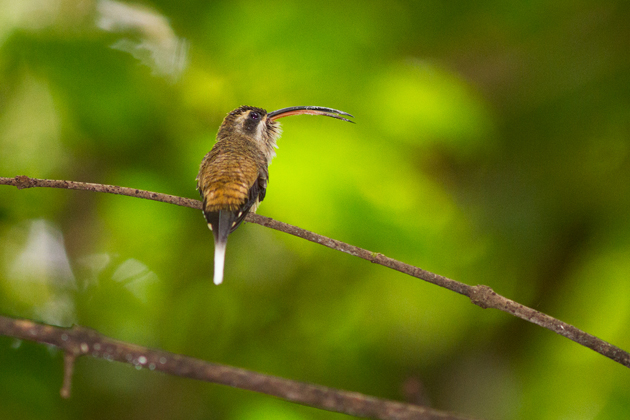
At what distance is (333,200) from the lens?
180cm

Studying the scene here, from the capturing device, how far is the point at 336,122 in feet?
6.31

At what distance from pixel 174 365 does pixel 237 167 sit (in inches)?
37.1

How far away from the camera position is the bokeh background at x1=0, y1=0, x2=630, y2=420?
1.87m

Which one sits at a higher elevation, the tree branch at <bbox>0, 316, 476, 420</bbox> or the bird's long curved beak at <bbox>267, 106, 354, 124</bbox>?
the bird's long curved beak at <bbox>267, 106, 354, 124</bbox>

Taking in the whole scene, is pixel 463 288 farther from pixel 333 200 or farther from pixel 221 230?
pixel 333 200

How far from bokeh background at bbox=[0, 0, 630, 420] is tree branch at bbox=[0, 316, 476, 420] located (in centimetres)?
104

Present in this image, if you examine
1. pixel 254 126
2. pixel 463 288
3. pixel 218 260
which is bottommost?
pixel 218 260

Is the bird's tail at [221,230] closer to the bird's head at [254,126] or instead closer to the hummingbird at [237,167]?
the hummingbird at [237,167]

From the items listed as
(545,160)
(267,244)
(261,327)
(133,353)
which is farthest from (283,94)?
(133,353)

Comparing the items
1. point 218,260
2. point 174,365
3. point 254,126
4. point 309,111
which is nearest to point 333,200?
point 309,111

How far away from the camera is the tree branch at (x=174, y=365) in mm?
722

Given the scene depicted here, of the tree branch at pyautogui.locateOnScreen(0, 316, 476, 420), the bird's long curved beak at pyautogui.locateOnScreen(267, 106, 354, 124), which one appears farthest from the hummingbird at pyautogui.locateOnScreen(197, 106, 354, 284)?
the tree branch at pyautogui.locateOnScreen(0, 316, 476, 420)

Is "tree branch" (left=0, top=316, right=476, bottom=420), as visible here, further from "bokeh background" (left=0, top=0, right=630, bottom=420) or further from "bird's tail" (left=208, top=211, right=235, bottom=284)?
"bokeh background" (left=0, top=0, right=630, bottom=420)

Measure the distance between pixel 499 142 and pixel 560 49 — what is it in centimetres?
47
